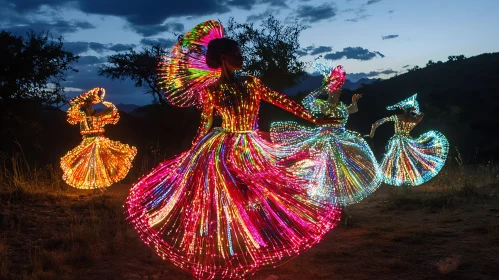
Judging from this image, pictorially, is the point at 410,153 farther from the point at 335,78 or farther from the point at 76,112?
the point at 76,112

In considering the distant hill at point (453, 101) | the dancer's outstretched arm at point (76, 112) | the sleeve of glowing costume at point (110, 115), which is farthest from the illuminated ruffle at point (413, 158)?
the distant hill at point (453, 101)

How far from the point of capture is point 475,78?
38.1 m

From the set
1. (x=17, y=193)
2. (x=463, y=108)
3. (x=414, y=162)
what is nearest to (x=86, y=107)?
(x=17, y=193)

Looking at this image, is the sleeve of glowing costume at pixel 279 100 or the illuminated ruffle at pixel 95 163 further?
the illuminated ruffle at pixel 95 163

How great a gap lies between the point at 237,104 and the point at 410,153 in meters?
4.87

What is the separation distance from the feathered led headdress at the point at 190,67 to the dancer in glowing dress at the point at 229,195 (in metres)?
0.07

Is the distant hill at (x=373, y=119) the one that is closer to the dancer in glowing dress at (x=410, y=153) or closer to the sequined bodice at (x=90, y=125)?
the sequined bodice at (x=90, y=125)

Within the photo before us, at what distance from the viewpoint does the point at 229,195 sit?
3.98 meters

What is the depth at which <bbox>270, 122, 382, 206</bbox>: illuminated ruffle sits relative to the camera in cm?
565

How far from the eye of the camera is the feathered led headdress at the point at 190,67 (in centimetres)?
461

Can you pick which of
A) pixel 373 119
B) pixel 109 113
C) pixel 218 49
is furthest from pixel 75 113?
pixel 373 119

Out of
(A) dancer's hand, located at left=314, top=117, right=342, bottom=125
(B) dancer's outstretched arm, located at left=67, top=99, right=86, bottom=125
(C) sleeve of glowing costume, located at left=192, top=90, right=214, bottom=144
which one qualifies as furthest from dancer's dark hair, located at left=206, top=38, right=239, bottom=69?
(B) dancer's outstretched arm, located at left=67, top=99, right=86, bottom=125

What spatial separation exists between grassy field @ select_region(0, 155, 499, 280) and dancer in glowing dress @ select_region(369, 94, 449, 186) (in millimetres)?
585

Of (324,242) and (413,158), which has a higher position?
(413,158)
